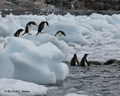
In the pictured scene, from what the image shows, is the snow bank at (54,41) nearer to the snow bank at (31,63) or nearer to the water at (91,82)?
the water at (91,82)

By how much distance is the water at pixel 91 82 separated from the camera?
5910mm

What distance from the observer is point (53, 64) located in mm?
6598

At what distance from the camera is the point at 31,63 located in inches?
243

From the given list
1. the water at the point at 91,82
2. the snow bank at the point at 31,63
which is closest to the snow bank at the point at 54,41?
the water at the point at 91,82

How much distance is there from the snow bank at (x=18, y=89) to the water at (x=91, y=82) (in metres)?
0.30

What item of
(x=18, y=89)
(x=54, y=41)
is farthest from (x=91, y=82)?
(x=54, y=41)

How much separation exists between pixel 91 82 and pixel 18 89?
2.12 metres

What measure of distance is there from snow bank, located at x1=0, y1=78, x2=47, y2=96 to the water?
299mm

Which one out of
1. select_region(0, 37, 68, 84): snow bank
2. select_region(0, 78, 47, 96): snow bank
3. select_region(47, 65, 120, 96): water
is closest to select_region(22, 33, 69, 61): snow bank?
select_region(47, 65, 120, 96): water

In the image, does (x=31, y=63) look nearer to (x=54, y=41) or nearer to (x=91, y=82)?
→ (x=91, y=82)

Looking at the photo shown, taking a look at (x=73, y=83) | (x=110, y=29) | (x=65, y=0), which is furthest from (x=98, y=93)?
(x=65, y=0)

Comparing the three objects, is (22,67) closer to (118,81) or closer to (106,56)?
(118,81)

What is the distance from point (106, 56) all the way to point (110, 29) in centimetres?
889

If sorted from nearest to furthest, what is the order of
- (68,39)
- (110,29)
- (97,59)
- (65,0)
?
(97,59) < (68,39) < (110,29) < (65,0)
